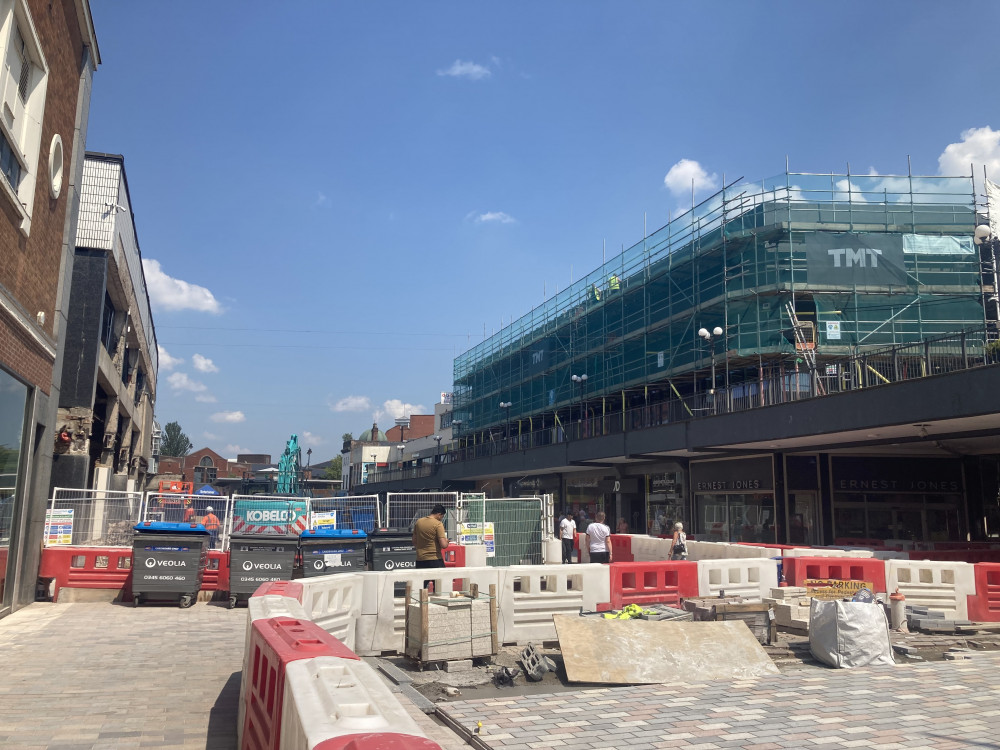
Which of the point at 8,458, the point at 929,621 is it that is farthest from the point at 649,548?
the point at 8,458

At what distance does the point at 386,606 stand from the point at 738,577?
6115mm

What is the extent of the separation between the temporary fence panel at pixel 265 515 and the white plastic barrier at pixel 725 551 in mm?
8879

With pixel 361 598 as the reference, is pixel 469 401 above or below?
above

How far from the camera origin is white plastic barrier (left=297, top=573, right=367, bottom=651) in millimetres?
8570

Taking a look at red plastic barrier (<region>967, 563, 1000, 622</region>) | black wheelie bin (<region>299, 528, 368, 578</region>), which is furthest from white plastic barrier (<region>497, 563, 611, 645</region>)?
red plastic barrier (<region>967, 563, 1000, 622</region>)

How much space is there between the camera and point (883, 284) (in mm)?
31719

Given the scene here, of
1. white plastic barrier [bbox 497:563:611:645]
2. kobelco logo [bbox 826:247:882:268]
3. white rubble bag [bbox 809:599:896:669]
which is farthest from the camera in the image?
kobelco logo [bbox 826:247:882:268]

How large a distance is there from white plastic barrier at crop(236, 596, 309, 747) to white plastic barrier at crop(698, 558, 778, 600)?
7.82 meters

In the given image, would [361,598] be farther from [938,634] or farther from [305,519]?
[305,519]

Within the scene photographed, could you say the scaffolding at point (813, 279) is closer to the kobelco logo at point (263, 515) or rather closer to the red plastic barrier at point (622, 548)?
the red plastic barrier at point (622, 548)

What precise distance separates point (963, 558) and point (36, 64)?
70.2 feet

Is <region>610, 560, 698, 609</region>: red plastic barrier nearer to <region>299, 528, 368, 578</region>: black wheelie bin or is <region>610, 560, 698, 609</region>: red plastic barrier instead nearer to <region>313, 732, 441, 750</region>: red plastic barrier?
<region>299, 528, 368, 578</region>: black wheelie bin

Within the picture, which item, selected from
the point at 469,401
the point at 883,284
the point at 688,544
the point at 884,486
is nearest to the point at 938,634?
the point at 688,544

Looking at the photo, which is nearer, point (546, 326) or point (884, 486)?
point (884, 486)
